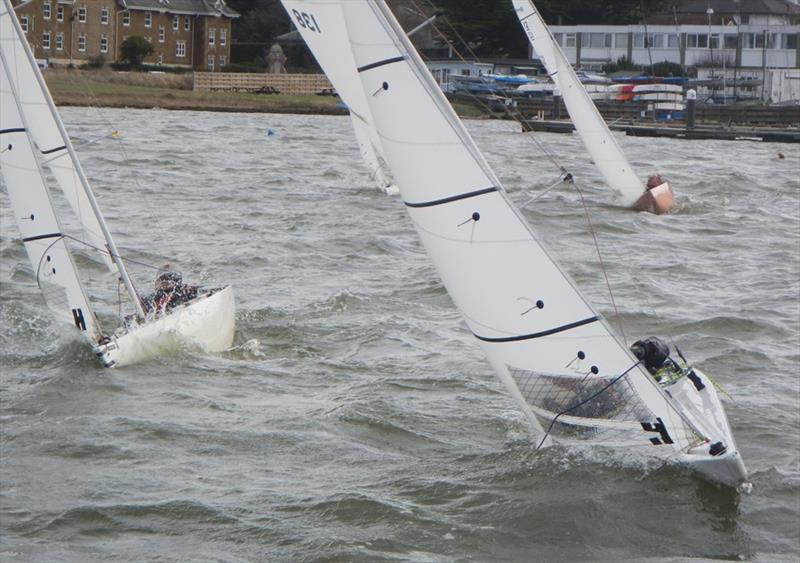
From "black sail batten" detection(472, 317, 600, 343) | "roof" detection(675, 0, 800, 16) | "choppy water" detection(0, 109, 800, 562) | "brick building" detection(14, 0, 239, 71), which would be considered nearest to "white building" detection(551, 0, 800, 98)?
"roof" detection(675, 0, 800, 16)

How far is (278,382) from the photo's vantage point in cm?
1366

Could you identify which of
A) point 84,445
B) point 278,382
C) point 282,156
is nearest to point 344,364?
point 278,382

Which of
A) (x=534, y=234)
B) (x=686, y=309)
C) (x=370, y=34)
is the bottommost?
(x=686, y=309)

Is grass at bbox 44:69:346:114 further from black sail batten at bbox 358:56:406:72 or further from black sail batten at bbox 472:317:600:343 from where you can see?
black sail batten at bbox 472:317:600:343

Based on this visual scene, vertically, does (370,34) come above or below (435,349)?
above

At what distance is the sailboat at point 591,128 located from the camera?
85.3 ft

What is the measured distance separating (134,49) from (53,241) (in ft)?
195

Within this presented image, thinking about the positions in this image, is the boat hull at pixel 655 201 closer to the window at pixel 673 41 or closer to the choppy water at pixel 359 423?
the choppy water at pixel 359 423

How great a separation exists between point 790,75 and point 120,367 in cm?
5571

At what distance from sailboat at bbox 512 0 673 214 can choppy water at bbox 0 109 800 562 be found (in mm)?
2712

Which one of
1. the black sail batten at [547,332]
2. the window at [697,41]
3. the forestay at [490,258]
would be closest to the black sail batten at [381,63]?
the forestay at [490,258]

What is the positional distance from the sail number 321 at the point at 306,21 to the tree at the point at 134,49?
5532 cm

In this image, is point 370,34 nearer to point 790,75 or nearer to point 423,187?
point 423,187

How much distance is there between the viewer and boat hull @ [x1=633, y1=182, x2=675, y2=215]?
89.9ft
